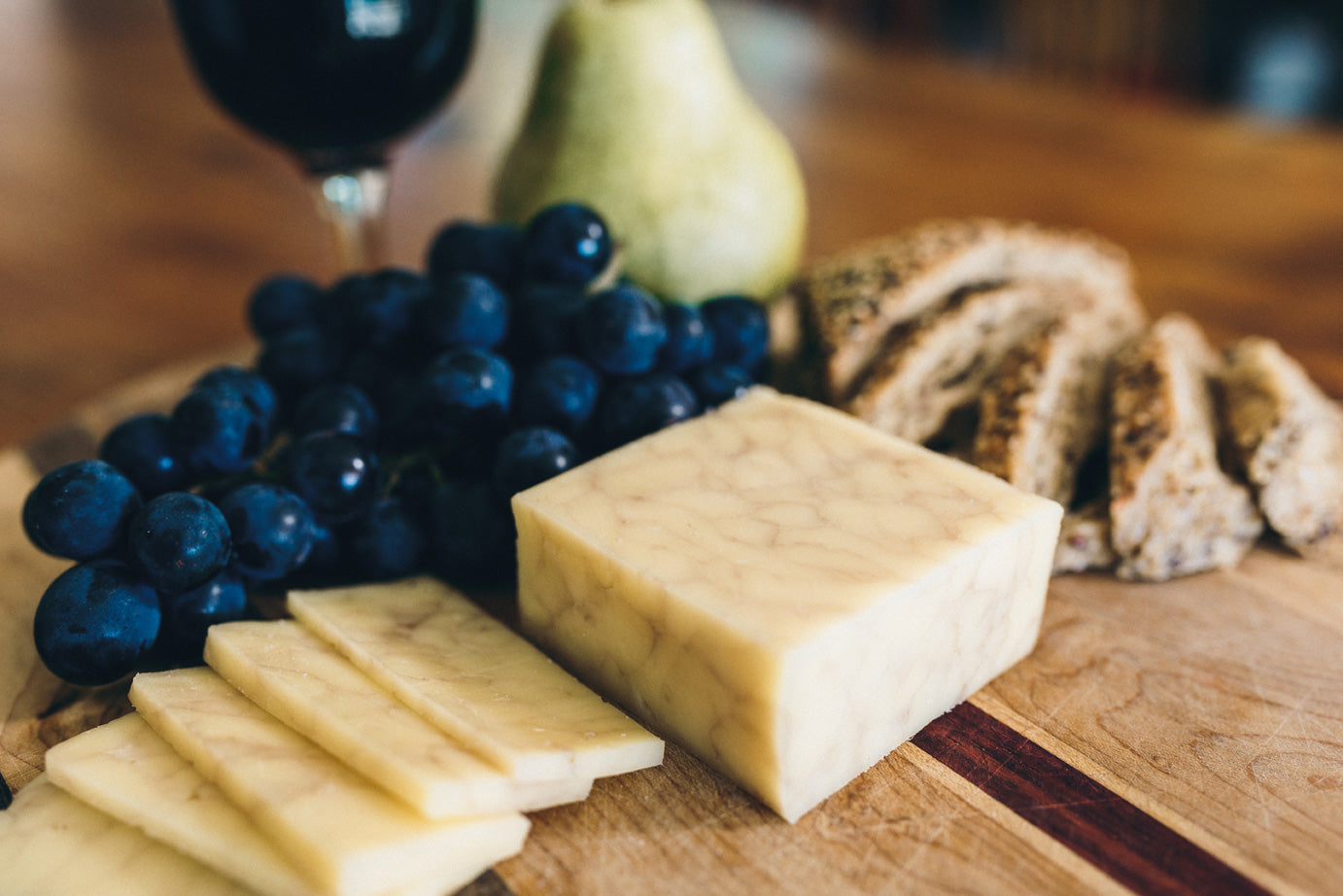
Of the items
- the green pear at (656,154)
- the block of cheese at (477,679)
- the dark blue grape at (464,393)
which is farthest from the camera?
the green pear at (656,154)

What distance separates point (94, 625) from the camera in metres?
0.85

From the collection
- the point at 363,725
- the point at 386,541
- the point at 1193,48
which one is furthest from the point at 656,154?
the point at 1193,48

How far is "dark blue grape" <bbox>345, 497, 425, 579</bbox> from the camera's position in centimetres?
101

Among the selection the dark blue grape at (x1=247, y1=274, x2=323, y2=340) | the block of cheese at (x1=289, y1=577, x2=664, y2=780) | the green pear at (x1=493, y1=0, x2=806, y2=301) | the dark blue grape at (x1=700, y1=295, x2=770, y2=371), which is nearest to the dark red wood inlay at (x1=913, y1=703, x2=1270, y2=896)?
the block of cheese at (x1=289, y1=577, x2=664, y2=780)

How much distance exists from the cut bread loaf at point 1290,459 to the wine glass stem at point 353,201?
112 cm

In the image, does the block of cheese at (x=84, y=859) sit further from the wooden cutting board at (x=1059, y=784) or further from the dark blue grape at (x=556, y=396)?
the dark blue grape at (x=556, y=396)

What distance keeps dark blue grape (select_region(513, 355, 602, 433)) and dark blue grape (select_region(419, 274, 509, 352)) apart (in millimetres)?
71

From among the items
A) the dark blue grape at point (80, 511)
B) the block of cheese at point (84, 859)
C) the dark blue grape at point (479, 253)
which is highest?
the dark blue grape at point (479, 253)

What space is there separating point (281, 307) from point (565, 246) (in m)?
0.36

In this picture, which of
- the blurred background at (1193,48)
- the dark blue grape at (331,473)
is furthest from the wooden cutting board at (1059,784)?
the blurred background at (1193,48)

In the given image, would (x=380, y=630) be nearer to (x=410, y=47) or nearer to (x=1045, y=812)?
(x=1045, y=812)

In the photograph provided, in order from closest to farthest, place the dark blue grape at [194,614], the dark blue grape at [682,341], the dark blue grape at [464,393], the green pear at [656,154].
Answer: the dark blue grape at [194,614] < the dark blue grape at [464,393] < the dark blue grape at [682,341] < the green pear at [656,154]

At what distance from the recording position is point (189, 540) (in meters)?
0.86

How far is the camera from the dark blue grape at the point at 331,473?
3.13 feet
